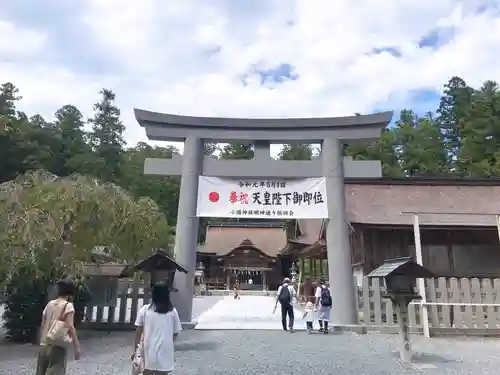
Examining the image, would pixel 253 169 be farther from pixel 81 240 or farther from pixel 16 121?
pixel 16 121

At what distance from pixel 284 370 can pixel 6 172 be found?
34.2 meters

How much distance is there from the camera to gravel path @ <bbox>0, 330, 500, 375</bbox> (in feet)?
21.9

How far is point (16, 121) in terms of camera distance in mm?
37719

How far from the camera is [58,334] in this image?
4.41 meters

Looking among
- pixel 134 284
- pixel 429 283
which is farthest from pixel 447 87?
pixel 134 284

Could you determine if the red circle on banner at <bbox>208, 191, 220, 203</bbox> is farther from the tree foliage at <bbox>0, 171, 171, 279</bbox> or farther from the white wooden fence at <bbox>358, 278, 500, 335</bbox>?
the white wooden fence at <bbox>358, 278, 500, 335</bbox>

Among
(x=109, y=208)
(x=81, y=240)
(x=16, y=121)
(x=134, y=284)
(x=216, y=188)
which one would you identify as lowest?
(x=134, y=284)

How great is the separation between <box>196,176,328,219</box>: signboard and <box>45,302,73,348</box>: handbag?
7.22 meters

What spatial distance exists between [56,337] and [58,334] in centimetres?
3

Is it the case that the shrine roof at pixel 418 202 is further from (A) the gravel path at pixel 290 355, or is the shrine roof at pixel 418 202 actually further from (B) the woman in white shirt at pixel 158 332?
(B) the woman in white shirt at pixel 158 332

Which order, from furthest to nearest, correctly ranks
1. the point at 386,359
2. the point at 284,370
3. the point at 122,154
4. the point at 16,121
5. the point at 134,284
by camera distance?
the point at 122,154 → the point at 16,121 → the point at 134,284 → the point at 386,359 → the point at 284,370

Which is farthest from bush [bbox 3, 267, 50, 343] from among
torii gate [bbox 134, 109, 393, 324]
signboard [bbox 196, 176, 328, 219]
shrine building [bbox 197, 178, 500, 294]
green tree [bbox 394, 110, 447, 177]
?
green tree [bbox 394, 110, 447, 177]

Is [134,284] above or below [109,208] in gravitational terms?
below

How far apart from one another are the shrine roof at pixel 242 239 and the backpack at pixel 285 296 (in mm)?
23590
